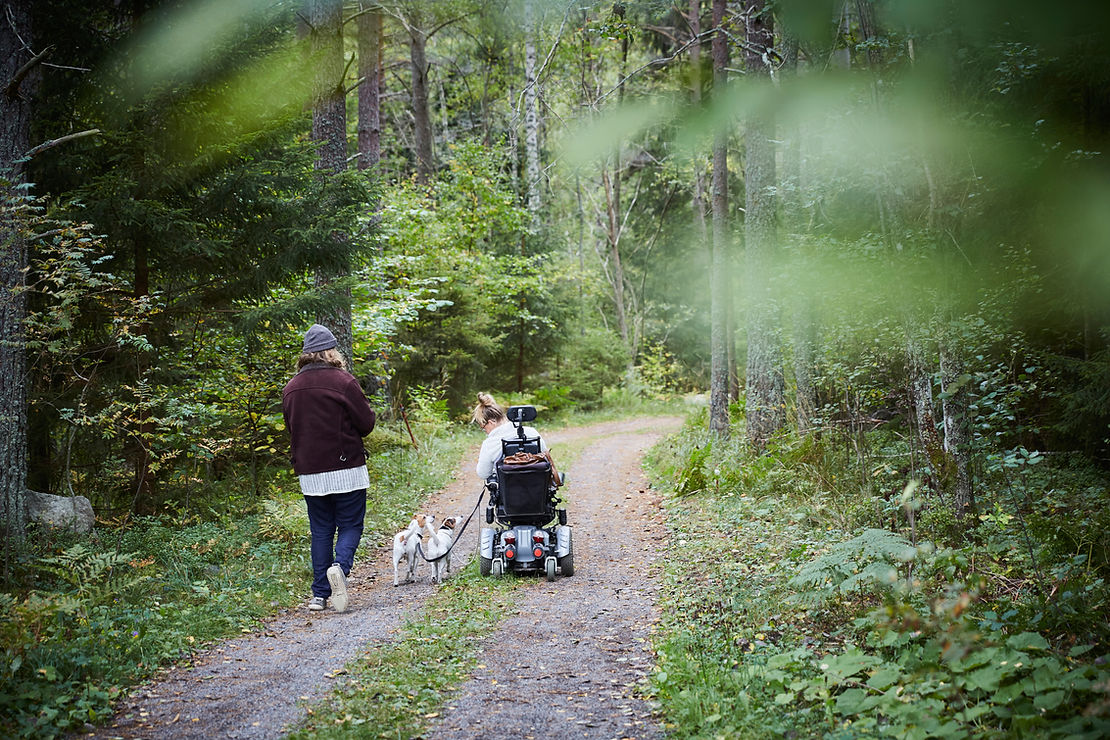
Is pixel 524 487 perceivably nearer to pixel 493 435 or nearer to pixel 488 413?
pixel 493 435

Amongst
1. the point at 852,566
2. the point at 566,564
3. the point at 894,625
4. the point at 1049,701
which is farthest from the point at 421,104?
the point at 1049,701

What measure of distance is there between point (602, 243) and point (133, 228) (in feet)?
95.0

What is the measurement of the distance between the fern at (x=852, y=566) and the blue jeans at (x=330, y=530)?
139 inches

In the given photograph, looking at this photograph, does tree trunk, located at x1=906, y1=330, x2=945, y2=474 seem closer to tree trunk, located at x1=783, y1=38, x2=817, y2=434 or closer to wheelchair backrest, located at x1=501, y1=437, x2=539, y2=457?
tree trunk, located at x1=783, y1=38, x2=817, y2=434

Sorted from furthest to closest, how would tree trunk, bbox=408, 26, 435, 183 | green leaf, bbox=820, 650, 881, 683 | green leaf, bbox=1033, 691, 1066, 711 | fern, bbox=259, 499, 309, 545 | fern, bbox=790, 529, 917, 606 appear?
tree trunk, bbox=408, 26, 435, 183, fern, bbox=259, 499, 309, 545, fern, bbox=790, 529, 917, 606, green leaf, bbox=820, 650, 881, 683, green leaf, bbox=1033, 691, 1066, 711

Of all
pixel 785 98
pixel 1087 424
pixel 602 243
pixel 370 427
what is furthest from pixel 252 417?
pixel 602 243

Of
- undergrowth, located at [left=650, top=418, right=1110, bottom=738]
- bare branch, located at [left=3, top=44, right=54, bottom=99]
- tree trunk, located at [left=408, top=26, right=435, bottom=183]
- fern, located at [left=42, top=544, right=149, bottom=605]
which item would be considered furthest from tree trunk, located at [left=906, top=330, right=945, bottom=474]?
tree trunk, located at [left=408, top=26, right=435, bottom=183]

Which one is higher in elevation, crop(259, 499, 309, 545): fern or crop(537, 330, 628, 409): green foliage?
crop(537, 330, 628, 409): green foliage

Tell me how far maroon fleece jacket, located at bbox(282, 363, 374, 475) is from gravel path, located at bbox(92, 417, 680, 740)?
1207 millimetres

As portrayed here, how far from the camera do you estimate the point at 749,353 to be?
11.7 meters

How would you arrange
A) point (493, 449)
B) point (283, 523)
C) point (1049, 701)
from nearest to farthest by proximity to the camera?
point (1049, 701) < point (493, 449) < point (283, 523)

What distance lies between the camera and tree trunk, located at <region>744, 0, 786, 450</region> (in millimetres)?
11039

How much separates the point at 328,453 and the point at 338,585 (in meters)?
1.05

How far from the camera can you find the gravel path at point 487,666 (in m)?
3.79
